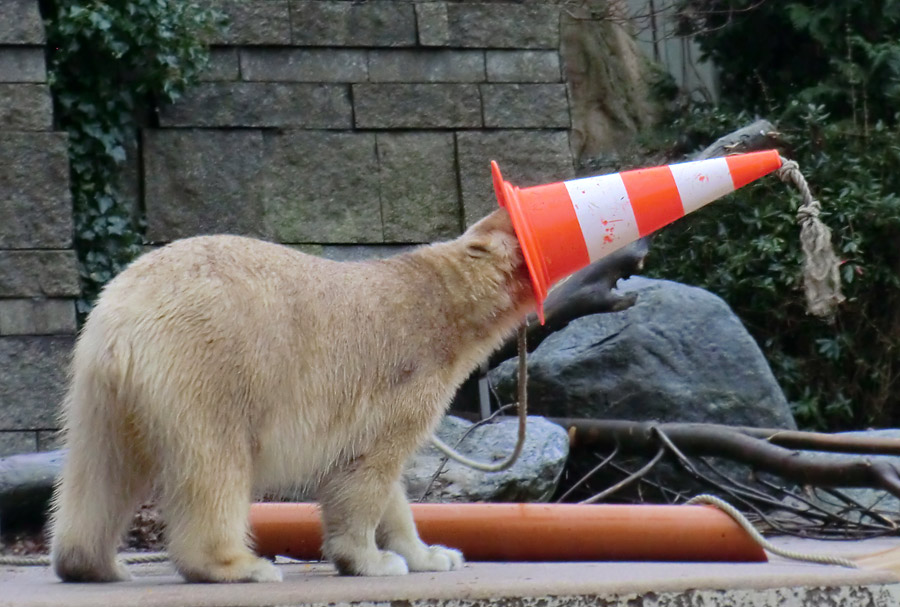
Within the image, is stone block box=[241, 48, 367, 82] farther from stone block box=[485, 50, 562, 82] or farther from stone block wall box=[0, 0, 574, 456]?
stone block box=[485, 50, 562, 82]

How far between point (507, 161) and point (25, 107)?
8.79 ft

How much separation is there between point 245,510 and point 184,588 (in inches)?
10.9

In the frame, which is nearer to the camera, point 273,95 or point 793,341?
point 273,95

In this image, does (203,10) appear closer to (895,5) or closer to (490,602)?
(490,602)

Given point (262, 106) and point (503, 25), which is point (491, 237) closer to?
point (262, 106)

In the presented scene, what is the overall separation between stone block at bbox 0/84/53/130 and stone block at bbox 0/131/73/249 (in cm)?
5

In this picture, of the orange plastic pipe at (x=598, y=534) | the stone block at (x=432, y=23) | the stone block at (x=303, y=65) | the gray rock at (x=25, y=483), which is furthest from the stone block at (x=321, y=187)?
the orange plastic pipe at (x=598, y=534)

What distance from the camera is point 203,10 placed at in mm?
6293

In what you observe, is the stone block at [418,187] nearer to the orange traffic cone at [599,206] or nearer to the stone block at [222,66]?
the stone block at [222,66]

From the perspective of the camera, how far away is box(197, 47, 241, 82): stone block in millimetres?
6430

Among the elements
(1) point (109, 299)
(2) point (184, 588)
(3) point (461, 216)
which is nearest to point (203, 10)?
(3) point (461, 216)

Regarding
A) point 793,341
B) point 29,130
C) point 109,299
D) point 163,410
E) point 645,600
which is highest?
point 29,130

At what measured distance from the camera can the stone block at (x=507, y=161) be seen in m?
6.68

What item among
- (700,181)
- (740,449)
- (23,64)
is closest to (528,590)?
(700,181)
